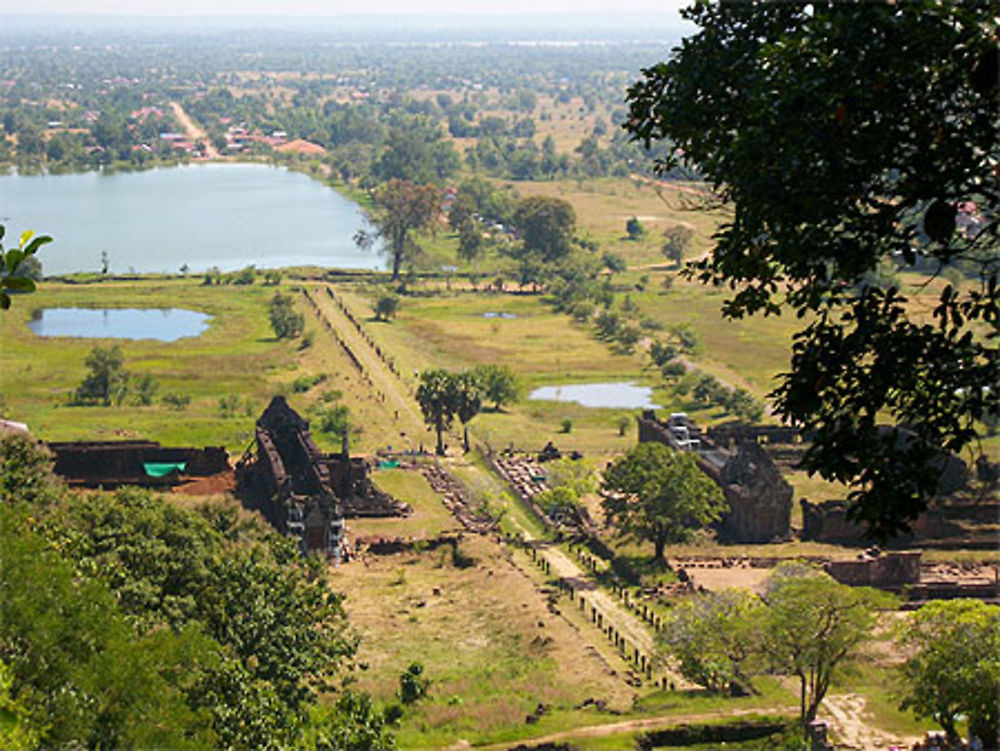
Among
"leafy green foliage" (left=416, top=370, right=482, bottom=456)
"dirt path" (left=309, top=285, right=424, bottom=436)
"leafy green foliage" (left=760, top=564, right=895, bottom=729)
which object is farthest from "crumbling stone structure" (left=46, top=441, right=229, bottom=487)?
"leafy green foliage" (left=760, top=564, right=895, bottom=729)

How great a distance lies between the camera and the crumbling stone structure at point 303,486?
144 ft

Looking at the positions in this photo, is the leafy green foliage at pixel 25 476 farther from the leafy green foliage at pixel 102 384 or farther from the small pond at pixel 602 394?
the small pond at pixel 602 394

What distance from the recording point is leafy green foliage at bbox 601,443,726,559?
43750 millimetres

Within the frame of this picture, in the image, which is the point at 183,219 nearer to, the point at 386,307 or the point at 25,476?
the point at 386,307

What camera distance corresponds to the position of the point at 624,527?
145ft

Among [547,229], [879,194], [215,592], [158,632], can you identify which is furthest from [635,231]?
[879,194]

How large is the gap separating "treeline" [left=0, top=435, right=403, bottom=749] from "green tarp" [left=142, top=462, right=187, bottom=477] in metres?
10.5

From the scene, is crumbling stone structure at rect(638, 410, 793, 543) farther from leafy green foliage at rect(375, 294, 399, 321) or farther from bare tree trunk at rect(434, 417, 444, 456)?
leafy green foliage at rect(375, 294, 399, 321)

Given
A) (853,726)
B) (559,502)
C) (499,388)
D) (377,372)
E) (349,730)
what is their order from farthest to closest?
(377,372)
(499,388)
(559,502)
(853,726)
(349,730)

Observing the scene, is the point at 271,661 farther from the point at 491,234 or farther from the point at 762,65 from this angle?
the point at 491,234

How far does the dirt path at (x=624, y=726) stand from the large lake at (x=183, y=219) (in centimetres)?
8137

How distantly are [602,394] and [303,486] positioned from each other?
23938 millimetres

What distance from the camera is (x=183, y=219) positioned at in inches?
5187

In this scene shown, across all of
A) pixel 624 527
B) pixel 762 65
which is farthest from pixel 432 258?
pixel 762 65
